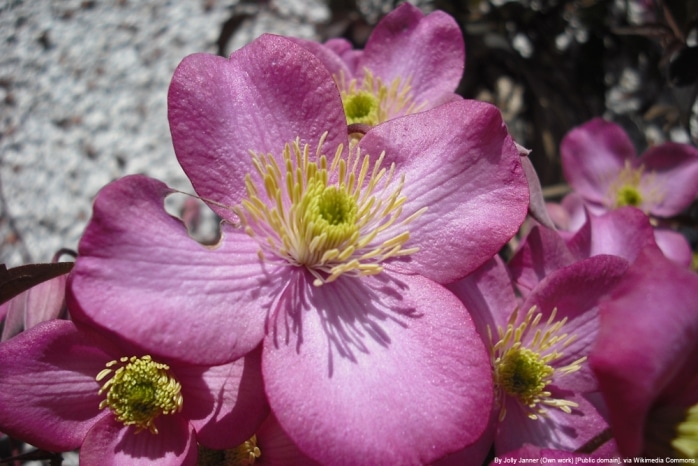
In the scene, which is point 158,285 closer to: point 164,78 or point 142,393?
point 142,393

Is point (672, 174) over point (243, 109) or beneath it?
beneath

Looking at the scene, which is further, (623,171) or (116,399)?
(623,171)

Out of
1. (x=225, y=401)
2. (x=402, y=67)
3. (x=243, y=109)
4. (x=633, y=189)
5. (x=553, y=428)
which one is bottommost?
(x=633, y=189)

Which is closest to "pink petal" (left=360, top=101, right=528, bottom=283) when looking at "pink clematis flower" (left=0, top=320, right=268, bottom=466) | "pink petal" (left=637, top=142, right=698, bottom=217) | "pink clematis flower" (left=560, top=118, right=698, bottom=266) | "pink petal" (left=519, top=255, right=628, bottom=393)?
"pink petal" (left=519, top=255, right=628, bottom=393)

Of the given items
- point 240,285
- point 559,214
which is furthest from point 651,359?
point 559,214

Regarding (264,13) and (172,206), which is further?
(264,13)

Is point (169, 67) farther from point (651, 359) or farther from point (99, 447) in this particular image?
point (651, 359)

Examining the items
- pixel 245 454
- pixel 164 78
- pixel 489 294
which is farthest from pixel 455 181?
pixel 164 78

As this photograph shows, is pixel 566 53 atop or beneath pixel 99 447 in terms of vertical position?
beneath
